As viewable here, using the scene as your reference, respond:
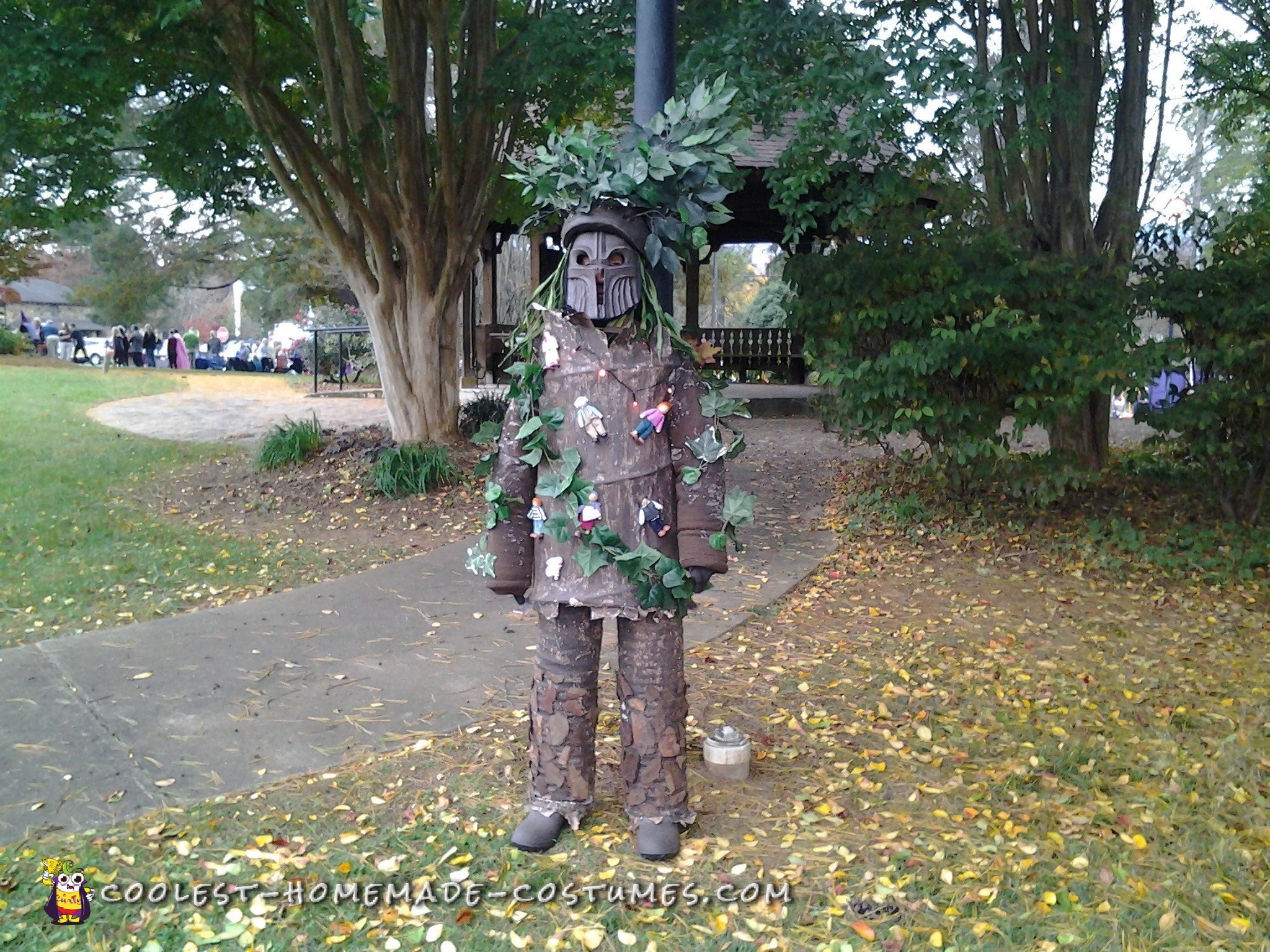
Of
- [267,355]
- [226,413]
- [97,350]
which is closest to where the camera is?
[226,413]

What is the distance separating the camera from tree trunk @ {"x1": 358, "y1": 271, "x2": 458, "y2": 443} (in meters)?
9.59

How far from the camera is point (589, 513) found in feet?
10.6

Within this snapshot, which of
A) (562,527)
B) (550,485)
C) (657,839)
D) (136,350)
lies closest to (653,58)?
(550,485)

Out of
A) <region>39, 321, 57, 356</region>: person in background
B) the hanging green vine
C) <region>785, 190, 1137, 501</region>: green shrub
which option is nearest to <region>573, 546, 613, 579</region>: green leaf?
the hanging green vine

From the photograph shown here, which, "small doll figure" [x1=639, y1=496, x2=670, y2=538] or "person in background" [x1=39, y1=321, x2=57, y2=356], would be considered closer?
"small doll figure" [x1=639, y1=496, x2=670, y2=538]

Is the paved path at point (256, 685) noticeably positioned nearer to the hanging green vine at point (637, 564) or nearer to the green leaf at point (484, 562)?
the green leaf at point (484, 562)

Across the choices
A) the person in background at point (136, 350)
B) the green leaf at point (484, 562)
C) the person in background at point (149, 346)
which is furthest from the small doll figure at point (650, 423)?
the person in background at point (149, 346)

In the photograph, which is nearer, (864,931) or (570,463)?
(864,931)

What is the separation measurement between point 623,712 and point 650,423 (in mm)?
963

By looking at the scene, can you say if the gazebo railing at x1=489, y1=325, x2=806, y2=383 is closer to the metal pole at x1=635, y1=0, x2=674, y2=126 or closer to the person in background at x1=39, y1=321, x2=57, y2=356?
the metal pole at x1=635, y1=0, x2=674, y2=126

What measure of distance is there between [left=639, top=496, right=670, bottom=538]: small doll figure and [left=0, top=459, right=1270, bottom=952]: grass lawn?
106 centimetres

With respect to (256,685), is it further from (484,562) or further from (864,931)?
(864,931)

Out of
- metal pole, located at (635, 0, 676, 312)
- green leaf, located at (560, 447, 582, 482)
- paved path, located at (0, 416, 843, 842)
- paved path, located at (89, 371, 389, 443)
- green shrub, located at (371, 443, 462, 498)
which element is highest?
metal pole, located at (635, 0, 676, 312)

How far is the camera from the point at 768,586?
21.4 ft
